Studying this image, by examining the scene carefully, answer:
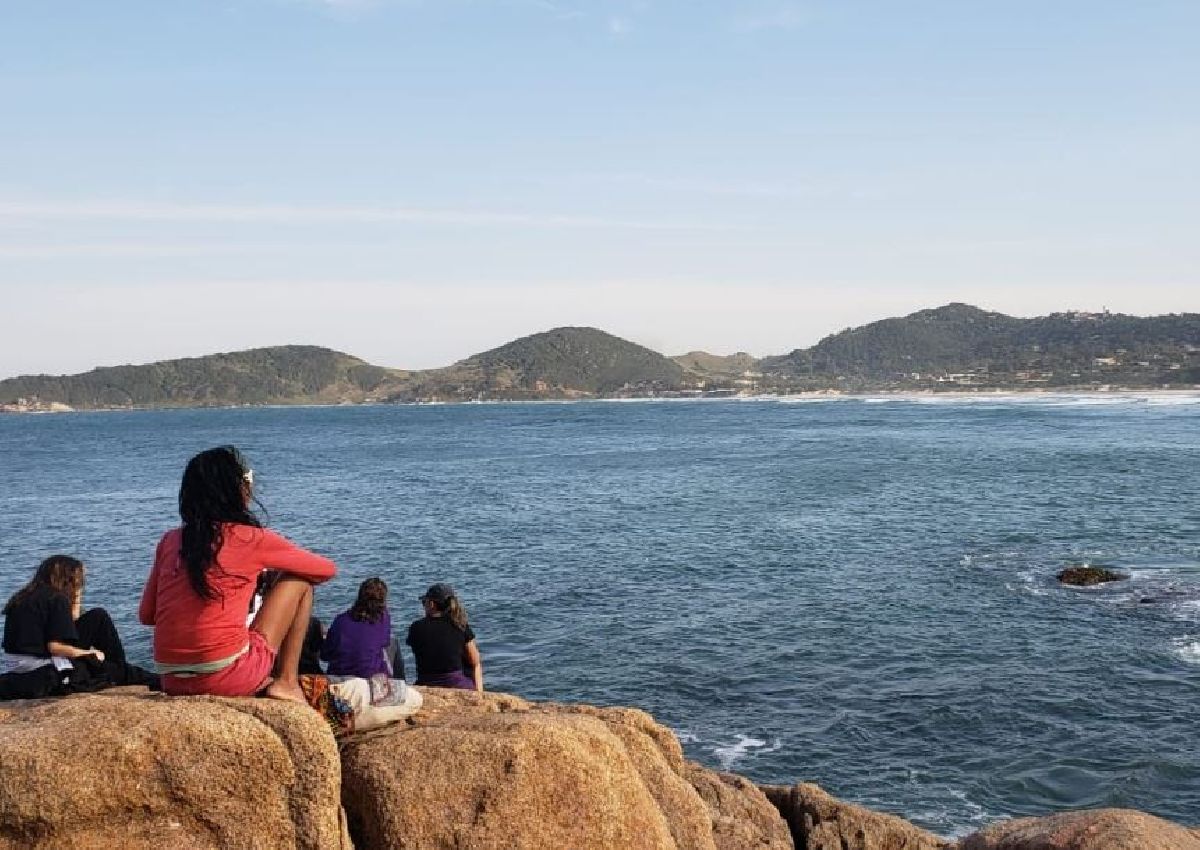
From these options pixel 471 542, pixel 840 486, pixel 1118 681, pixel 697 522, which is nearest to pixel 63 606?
pixel 1118 681

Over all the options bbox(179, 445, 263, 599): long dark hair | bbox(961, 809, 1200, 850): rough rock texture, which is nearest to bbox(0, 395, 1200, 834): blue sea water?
bbox(961, 809, 1200, 850): rough rock texture

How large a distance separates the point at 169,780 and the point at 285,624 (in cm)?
132

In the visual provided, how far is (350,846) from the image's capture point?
6375mm

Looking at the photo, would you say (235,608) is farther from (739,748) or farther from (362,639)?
(739,748)

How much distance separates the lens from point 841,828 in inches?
384

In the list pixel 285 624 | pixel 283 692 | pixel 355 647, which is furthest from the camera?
pixel 355 647

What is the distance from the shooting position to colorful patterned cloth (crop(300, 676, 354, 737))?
7.04m

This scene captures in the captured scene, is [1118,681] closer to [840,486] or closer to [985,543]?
[985,543]

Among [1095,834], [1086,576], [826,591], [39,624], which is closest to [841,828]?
[1095,834]

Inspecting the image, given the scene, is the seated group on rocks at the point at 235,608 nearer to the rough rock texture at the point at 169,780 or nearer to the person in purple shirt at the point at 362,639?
the rough rock texture at the point at 169,780

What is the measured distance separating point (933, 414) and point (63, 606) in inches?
5968

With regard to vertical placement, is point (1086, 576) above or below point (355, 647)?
below

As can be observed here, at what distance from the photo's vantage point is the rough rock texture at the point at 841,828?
31.6 ft

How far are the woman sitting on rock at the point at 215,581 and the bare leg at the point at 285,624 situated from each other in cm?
10
